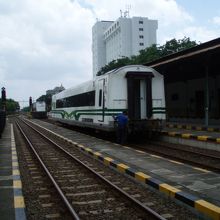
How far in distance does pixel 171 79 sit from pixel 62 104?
8.29 meters

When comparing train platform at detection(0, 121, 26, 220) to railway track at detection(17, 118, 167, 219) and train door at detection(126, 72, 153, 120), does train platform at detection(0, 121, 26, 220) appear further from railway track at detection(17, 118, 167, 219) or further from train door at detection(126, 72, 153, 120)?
train door at detection(126, 72, 153, 120)

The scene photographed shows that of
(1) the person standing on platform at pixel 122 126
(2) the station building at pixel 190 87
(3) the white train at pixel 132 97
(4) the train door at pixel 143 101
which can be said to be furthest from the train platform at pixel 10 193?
(2) the station building at pixel 190 87

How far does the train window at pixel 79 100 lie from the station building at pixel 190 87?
423 centimetres

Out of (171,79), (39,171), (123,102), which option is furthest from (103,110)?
(171,79)

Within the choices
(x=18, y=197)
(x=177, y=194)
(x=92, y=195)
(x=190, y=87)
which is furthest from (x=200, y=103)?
(x=18, y=197)

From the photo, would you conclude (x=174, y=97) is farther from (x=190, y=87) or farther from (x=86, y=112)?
(x=86, y=112)

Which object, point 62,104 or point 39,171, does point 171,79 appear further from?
point 39,171

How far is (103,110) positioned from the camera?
18281 mm

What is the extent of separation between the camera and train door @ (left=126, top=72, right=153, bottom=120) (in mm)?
17641

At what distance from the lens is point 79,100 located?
24.4 m

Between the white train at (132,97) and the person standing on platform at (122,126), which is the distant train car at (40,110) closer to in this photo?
the white train at (132,97)

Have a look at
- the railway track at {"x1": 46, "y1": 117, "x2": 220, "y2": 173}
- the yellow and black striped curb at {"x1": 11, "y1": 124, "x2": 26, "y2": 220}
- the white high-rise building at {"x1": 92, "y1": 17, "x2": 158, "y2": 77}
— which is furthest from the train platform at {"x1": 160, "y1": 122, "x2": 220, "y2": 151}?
the white high-rise building at {"x1": 92, "y1": 17, "x2": 158, "y2": 77}

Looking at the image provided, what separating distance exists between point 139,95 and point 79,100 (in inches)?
273

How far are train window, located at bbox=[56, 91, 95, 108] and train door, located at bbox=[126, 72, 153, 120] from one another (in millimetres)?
2883
